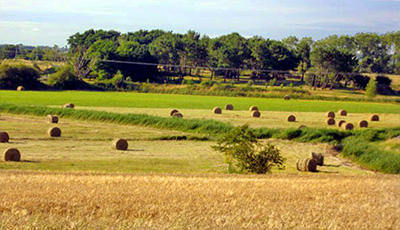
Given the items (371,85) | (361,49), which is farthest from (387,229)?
(361,49)

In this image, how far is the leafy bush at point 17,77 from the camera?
312 ft

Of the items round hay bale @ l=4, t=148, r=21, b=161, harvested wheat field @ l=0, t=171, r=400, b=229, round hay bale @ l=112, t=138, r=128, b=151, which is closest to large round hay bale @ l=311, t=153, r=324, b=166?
round hay bale @ l=112, t=138, r=128, b=151

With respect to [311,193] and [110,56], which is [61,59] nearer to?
[110,56]

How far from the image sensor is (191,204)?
12.2 meters

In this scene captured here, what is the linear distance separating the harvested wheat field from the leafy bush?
82.6 m

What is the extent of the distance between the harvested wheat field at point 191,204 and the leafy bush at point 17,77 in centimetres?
8258

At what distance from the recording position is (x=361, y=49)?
176500 millimetres

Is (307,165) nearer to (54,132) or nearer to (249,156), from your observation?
(249,156)

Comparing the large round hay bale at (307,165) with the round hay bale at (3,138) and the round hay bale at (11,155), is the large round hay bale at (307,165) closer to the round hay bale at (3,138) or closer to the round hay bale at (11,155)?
the round hay bale at (11,155)

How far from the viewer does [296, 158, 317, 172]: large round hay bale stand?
96.9ft

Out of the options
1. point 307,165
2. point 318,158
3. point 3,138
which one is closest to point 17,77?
point 3,138

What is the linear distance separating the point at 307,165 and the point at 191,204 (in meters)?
18.2

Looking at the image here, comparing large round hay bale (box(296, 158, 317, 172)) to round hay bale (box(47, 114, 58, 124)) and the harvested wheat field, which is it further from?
round hay bale (box(47, 114, 58, 124))

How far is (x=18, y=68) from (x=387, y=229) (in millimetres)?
90617
